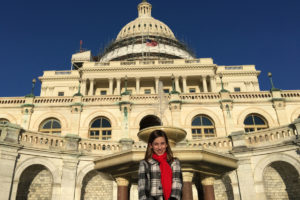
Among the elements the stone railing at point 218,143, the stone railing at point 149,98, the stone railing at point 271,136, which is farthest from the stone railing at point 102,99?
the stone railing at point 271,136

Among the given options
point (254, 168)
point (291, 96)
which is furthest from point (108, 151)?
point (291, 96)

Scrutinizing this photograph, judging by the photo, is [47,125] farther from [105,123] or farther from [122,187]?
[122,187]

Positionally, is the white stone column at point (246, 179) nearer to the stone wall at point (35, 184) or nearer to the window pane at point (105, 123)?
the stone wall at point (35, 184)

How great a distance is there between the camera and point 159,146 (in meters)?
4.47

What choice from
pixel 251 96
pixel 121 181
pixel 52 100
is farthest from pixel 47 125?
pixel 251 96

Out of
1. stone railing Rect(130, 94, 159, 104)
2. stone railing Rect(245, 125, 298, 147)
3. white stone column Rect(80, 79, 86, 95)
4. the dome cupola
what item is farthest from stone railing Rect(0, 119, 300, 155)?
the dome cupola

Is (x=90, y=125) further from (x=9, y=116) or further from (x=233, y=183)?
(x=233, y=183)

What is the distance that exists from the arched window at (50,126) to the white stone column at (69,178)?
1167cm

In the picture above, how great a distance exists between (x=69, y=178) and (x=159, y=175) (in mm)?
12947

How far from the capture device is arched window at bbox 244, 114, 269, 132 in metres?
26.7

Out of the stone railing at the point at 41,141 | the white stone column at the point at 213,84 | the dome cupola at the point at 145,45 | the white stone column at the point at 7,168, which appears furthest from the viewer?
the dome cupola at the point at 145,45

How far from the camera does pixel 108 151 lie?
57.8 ft

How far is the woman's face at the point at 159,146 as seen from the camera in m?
4.46

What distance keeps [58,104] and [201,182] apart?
822 inches
